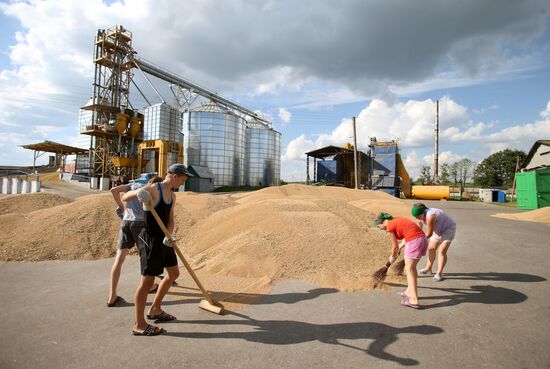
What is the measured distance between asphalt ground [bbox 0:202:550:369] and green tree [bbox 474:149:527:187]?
2747 inches

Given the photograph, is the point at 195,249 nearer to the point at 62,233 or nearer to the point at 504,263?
the point at 62,233

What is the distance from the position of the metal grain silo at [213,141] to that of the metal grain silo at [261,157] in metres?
6.83

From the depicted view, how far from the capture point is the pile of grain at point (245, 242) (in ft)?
17.3

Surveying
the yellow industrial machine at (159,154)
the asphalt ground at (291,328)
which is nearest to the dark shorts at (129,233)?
the asphalt ground at (291,328)

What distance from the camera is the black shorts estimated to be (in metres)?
3.23

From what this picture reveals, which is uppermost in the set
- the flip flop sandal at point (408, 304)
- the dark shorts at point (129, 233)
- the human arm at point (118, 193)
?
the human arm at point (118, 193)

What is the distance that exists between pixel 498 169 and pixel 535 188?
54272 mm

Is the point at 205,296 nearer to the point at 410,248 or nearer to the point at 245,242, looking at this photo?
the point at 245,242

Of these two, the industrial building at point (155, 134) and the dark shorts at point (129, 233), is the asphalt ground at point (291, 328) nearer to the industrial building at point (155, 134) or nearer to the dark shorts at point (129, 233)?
the dark shorts at point (129, 233)

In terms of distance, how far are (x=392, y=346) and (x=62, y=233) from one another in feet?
24.7

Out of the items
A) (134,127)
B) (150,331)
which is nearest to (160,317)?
(150,331)

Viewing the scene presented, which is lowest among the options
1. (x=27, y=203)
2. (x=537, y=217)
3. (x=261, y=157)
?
(x=537, y=217)

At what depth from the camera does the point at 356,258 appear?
18.9 ft

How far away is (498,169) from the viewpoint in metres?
63.8
